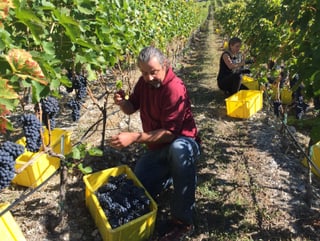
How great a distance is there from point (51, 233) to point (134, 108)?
4.16 ft

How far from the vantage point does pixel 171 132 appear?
2641 millimetres

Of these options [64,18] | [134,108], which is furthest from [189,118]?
[64,18]

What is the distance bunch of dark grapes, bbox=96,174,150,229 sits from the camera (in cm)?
252

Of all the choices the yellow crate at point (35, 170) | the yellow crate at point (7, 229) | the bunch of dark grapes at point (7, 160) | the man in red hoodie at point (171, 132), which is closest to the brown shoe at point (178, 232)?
the man in red hoodie at point (171, 132)

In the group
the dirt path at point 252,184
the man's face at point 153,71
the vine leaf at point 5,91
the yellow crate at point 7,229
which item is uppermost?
the vine leaf at point 5,91

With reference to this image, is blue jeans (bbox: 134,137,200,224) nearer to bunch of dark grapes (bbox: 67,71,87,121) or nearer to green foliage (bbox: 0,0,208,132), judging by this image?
green foliage (bbox: 0,0,208,132)

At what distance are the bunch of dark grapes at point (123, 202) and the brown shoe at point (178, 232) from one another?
0.26 m

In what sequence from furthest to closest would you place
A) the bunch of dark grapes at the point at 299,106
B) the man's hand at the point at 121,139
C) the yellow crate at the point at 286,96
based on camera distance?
the yellow crate at the point at 286,96 < the bunch of dark grapes at the point at 299,106 < the man's hand at the point at 121,139

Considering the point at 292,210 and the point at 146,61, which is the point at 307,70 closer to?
the point at 146,61

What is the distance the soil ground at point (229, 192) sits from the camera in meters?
2.72

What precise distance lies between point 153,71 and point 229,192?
152cm

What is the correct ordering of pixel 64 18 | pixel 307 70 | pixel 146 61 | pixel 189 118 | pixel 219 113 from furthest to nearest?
1. pixel 219 113
2. pixel 189 118
3. pixel 146 61
4. pixel 307 70
5. pixel 64 18

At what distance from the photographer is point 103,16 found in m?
2.57

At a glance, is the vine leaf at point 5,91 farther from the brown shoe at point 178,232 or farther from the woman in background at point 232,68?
the woman in background at point 232,68
